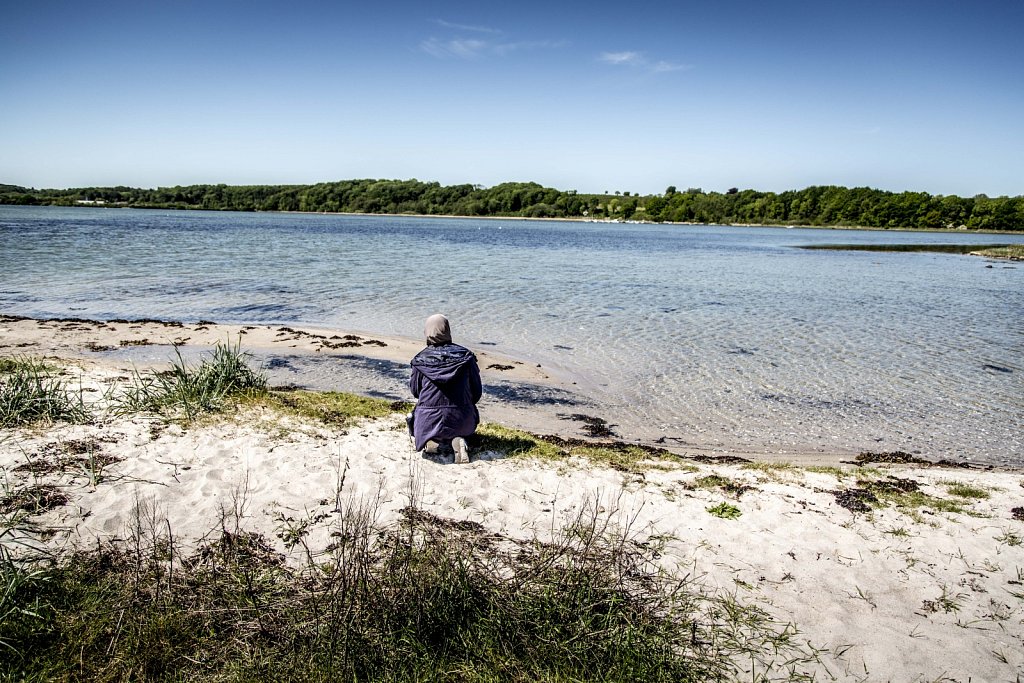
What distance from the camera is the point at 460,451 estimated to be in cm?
650

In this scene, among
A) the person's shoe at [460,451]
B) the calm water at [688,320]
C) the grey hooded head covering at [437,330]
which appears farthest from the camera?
the calm water at [688,320]

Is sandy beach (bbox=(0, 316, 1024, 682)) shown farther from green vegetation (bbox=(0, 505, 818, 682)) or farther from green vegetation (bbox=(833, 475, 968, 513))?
green vegetation (bbox=(0, 505, 818, 682))

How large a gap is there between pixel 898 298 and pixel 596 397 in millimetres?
21056

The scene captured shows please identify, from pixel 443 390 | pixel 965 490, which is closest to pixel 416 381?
pixel 443 390

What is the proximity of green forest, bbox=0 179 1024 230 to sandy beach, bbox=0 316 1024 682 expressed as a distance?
509 ft

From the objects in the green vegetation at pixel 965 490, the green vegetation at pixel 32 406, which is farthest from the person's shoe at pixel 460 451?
the green vegetation at pixel 965 490

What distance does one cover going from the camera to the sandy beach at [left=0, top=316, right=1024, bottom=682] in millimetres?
4062

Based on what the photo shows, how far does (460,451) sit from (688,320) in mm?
13797

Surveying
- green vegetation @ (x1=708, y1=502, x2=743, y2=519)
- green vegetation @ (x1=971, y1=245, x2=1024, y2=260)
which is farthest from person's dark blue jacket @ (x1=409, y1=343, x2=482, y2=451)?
green vegetation @ (x1=971, y1=245, x2=1024, y2=260)

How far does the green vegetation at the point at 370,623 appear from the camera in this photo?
3199 millimetres

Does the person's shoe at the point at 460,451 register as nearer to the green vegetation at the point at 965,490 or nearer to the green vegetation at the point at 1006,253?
the green vegetation at the point at 965,490

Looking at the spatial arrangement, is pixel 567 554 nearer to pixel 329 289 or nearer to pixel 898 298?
pixel 329 289

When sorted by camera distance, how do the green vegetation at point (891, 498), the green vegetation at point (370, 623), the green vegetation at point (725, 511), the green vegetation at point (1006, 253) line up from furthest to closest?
the green vegetation at point (1006, 253) < the green vegetation at point (891, 498) < the green vegetation at point (725, 511) < the green vegetation at point (370, 623)

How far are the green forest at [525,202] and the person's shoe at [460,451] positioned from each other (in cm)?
15723
